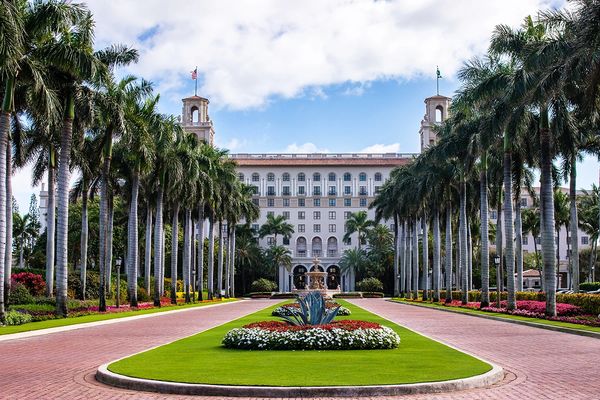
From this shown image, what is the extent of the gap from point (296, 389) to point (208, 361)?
4.10 meters

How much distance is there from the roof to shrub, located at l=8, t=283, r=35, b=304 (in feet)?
295

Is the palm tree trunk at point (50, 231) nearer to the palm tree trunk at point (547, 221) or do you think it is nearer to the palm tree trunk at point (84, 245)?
the palm tree trunk at point (84, 245)

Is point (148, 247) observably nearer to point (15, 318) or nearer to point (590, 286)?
point (15, 318)

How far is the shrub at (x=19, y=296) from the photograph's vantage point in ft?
119

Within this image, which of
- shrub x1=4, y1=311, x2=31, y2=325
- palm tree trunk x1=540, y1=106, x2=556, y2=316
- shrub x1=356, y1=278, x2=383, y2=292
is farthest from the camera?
shrub x1=356, y1=278, x2=383, y2=292

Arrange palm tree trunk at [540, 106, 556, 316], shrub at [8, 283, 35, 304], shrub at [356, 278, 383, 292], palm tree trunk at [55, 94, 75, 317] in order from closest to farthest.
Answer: palm tree trunk at [540, 106, 556, 316], palm tree trunk at [55, 94, 75, 317], shrub at [8, 283, 35, 304], shrub at [356, 278, 383, 292]

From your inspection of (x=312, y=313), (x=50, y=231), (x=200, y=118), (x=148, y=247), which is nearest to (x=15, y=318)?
(x=312, y=313)

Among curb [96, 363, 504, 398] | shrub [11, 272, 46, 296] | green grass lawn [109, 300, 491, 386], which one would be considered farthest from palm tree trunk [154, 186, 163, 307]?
curb [96, 363, 504, 398]

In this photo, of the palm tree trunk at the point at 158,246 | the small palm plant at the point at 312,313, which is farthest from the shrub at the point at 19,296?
the small palm plant at the point at 312,313

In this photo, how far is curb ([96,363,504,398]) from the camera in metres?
10.6

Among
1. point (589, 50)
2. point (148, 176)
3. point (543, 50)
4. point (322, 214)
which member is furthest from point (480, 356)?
point (322, 214)

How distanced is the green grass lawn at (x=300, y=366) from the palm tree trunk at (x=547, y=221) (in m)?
15.4

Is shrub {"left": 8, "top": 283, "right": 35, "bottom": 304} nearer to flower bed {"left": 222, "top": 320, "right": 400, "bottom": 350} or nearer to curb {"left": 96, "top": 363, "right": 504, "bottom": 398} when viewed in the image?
flower bed {"left": 222, "top": 320, "right": 400, "bottom": 350}

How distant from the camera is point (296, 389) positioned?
34.8 ft
